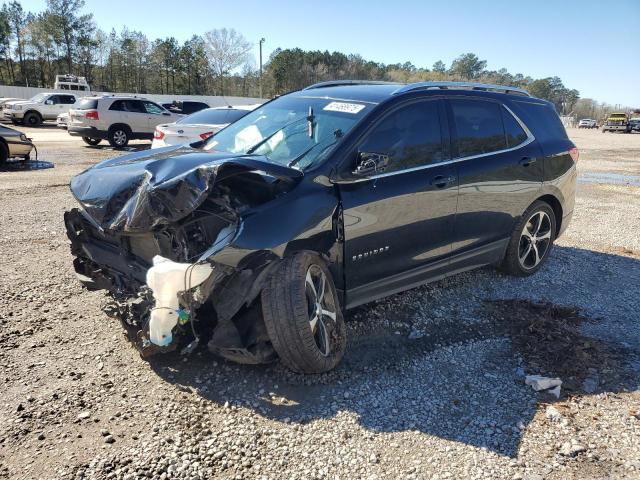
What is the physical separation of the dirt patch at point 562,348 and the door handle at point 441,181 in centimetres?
126

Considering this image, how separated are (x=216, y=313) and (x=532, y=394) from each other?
2133mm

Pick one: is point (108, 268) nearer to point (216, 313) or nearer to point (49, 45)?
point (216, 313)

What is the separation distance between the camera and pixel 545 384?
3285 millimetres

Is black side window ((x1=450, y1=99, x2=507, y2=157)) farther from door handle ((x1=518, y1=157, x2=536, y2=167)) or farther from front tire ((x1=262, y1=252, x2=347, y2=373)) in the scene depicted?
front tire ((x1=262, y1=252, x2=347, y2=373))

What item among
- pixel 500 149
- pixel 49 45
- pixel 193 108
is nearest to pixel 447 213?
pixel 500 149

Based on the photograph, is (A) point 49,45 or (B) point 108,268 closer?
(B) point 108,268

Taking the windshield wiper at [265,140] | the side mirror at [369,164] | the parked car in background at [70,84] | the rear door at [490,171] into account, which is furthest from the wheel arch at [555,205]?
the parked car in background at [70,84]

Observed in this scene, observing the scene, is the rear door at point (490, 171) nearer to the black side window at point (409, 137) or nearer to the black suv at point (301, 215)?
the black suv at point (301, 215)

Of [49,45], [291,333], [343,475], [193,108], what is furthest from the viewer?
[49,45]

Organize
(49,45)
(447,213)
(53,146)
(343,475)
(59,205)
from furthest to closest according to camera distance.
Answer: (49,45) → (53,146) → (59,205) → (447,213) → (343,475)

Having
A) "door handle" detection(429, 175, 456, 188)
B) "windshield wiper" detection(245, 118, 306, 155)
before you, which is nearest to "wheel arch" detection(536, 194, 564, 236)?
"door handle" detection(429, 175, 456, 188)

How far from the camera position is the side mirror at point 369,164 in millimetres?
3434

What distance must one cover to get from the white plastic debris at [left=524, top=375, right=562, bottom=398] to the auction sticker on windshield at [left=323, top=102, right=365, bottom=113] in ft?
7.60

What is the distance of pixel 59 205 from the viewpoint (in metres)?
8.29
